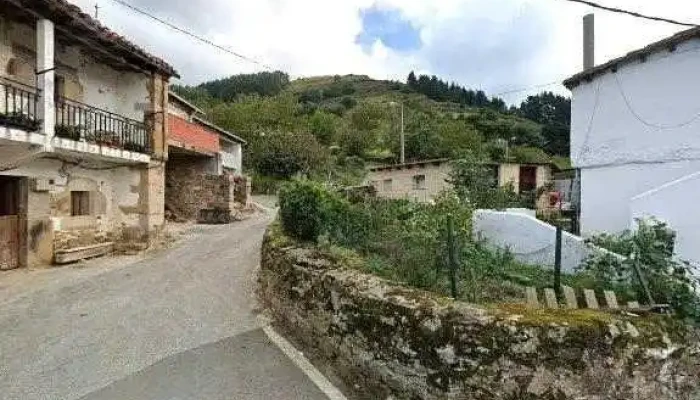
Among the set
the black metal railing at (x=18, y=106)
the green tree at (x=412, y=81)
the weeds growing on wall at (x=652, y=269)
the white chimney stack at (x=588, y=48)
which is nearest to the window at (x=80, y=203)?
the black metal railing at (x=18, y=106)

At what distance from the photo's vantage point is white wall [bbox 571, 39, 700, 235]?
1123 cm

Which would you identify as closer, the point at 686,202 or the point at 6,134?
the point at 6,134

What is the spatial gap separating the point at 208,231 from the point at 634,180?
13.9 meters

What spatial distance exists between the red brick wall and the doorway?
23.9 feet

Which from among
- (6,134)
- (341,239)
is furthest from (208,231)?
(341,239)

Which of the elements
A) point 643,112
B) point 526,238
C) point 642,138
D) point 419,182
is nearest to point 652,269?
point 526,238

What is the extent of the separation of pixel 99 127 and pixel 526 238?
10.9 meters

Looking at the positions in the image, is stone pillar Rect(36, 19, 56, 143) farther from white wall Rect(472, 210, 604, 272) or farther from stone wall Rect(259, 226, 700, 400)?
white wall Rect(472, 210, 604, 272)

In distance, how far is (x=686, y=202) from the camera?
33.2 feet

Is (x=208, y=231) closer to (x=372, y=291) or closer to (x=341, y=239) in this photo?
(x=341, y=239)

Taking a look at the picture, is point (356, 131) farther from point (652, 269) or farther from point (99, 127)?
point (652, 269)

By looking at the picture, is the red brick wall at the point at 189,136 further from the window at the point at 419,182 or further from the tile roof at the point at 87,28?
the window at the point at 419,182

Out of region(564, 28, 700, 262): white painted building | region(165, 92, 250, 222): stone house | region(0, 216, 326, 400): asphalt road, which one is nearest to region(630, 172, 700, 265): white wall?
region(564, 28, 700, 262): white painted building

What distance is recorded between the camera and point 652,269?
22.4 ft
